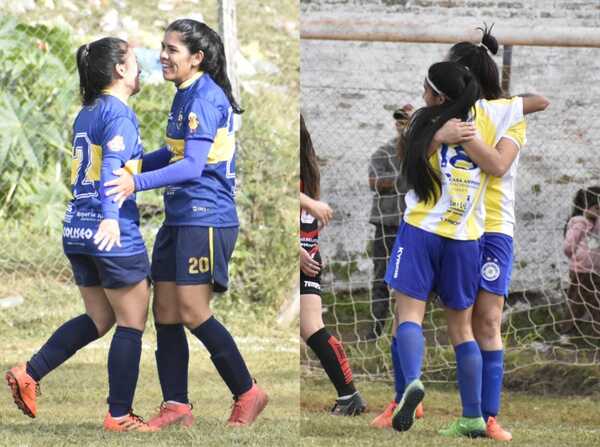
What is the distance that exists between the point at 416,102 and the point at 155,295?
3576mm

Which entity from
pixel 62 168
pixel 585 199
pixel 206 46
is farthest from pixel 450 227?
pixel 62 168

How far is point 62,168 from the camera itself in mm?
7289

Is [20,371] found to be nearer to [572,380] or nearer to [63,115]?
[572,380]

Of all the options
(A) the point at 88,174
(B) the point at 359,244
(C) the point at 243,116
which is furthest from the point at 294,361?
(A) the point at 88,174

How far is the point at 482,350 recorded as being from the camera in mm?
4043

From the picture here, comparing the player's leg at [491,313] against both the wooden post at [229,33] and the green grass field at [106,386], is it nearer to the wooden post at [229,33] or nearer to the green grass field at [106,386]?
the green grass field at [106,386]

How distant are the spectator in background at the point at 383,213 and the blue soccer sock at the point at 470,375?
7.74 ft

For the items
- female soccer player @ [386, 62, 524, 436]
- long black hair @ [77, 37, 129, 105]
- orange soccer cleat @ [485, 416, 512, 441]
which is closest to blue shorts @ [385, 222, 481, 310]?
female soccer player @ [386, 62, 524, 436]

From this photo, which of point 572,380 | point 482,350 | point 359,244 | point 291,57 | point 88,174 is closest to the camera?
point 88,174

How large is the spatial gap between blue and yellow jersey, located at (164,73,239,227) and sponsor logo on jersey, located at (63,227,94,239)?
0.24 metres

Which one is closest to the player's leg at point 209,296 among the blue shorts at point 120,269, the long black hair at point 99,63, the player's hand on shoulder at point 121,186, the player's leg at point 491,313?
the blue shorts at point 120,269

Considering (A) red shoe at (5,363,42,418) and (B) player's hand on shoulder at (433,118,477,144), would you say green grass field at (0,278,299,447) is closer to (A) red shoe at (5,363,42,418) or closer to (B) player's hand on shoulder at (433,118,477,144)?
(A) red shoe at (5,363,42,418)

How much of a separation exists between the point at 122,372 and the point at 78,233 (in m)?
0.44

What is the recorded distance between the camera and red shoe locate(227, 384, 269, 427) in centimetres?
387
